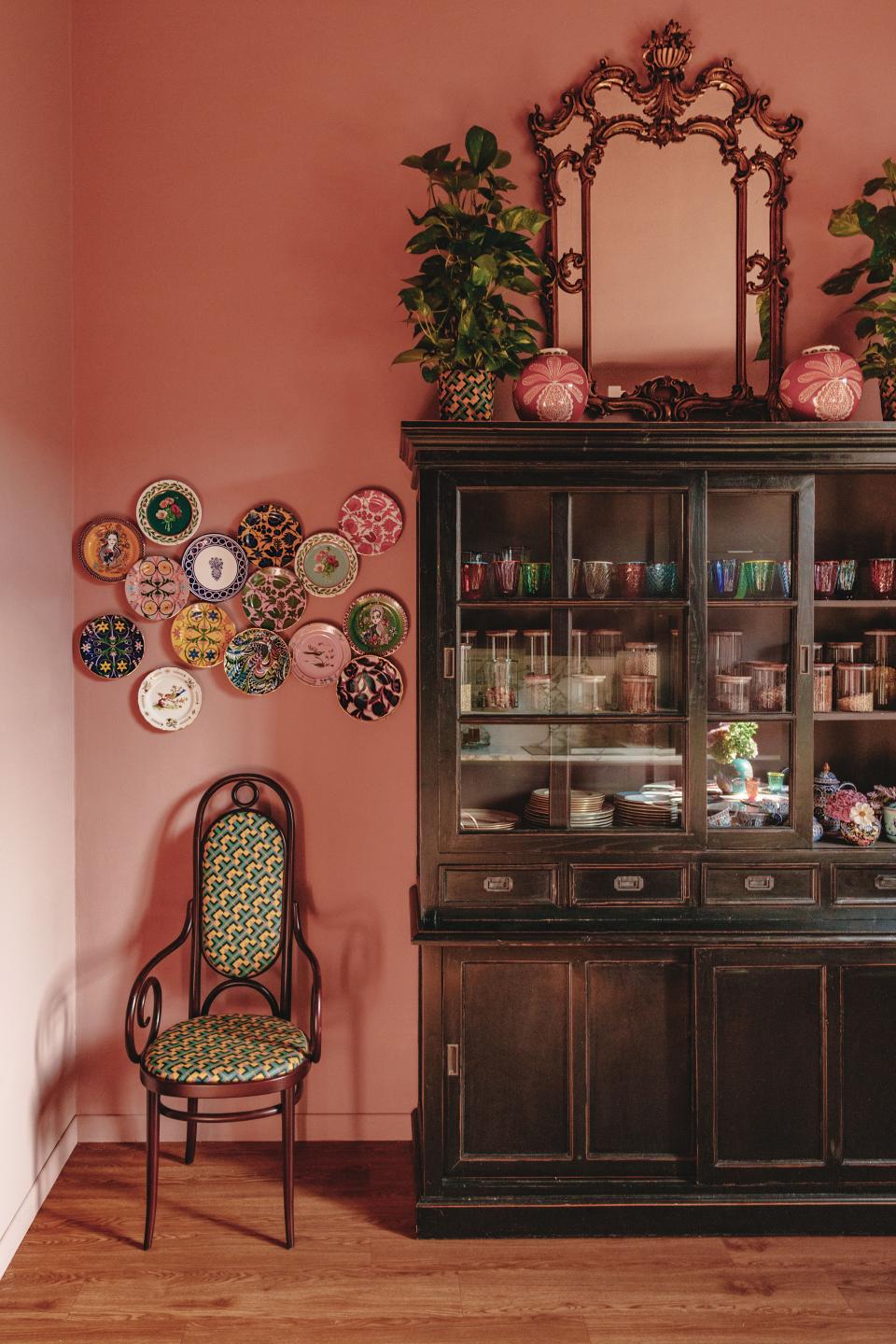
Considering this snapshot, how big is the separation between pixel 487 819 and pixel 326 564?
3.17 feet

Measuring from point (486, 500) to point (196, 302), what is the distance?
3.85 feet

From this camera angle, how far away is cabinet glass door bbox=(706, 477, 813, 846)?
2.68m

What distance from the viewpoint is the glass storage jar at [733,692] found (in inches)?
107

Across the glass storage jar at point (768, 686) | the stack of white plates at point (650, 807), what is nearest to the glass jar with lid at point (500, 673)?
the stack of white plates at point (650, 807)

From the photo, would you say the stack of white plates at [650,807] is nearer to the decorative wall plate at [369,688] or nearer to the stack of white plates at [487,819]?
the stack of white plates at [487,819]

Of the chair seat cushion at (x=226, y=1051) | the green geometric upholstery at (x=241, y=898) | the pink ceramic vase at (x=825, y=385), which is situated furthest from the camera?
the green geometric upholstery at (x=241, y=898)

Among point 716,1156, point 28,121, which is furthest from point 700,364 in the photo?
point 716,1156

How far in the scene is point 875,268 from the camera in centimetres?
280

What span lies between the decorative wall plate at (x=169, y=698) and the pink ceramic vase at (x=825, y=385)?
6.54 feet

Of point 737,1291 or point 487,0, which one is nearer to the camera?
point 737,1291

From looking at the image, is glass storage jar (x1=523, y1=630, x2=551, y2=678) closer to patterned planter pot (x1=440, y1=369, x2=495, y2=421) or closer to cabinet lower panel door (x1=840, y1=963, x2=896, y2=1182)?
patterned planter pot (x1=440, y1=369, x2=495, y2=421)

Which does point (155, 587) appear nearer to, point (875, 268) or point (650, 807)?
point (650, 807)

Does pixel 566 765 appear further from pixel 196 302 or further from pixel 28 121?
pixel 28 121

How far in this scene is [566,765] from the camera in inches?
106
